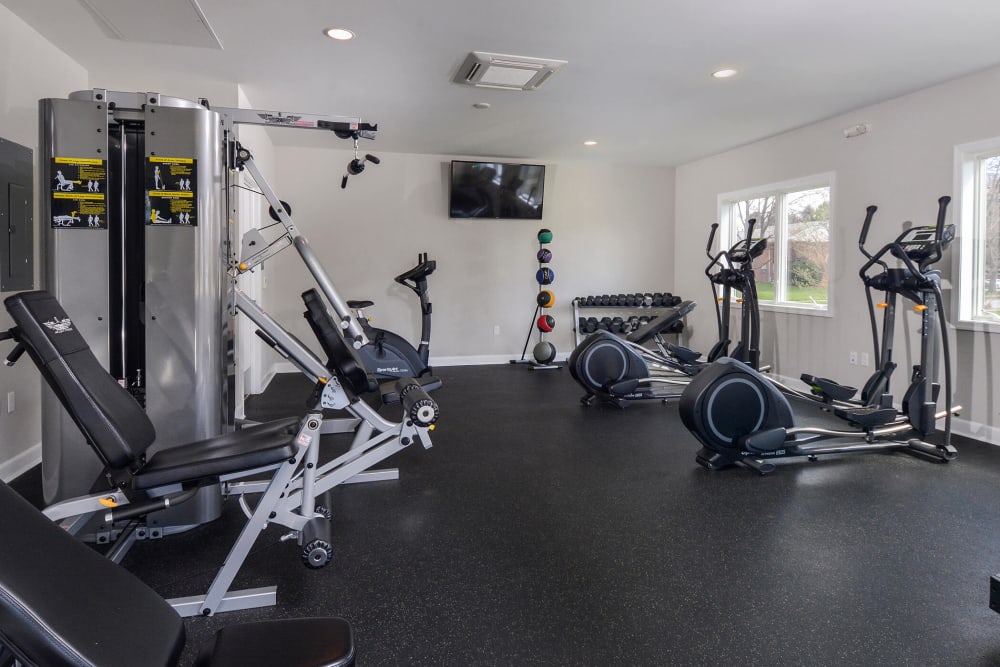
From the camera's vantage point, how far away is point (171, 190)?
246 centimetres

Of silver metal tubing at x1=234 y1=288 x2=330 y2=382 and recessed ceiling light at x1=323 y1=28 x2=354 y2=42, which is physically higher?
recessed ceiling light at x1=323 y1=28 x2=354 y2=42

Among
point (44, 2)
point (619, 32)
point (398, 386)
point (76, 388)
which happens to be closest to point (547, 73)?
point (619, 32)

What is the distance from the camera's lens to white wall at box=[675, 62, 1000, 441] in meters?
4.08

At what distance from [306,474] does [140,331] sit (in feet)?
3.52

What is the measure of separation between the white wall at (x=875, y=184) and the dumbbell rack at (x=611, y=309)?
1653 millimetres

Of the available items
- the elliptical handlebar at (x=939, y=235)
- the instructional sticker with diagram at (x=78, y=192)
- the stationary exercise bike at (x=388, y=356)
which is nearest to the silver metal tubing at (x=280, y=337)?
the instructional sticker with diagram at (x=78, y=192)

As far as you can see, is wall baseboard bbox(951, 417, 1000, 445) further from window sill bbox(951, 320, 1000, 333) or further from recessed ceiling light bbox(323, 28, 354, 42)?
recessed ceiling light bbox(323, 28, 354, 42)

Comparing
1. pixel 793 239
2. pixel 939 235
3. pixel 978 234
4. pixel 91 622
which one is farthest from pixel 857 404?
pixel 91 622

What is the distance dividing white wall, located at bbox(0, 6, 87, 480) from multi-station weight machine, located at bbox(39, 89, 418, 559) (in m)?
1.02

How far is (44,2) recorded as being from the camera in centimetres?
301

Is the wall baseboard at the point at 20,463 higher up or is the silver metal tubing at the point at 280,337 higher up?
the silver metal tubing at the point at 280,337

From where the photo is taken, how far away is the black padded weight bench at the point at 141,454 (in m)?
1.78

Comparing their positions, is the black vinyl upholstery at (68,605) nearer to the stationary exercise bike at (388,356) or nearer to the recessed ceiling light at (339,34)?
the recessed ceiling light at (339,34)

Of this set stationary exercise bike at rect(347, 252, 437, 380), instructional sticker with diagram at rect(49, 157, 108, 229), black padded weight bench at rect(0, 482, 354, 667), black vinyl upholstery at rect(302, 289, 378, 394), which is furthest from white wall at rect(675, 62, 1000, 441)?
instructional sticker with diagram at rect(49, 157, 108, 229)
